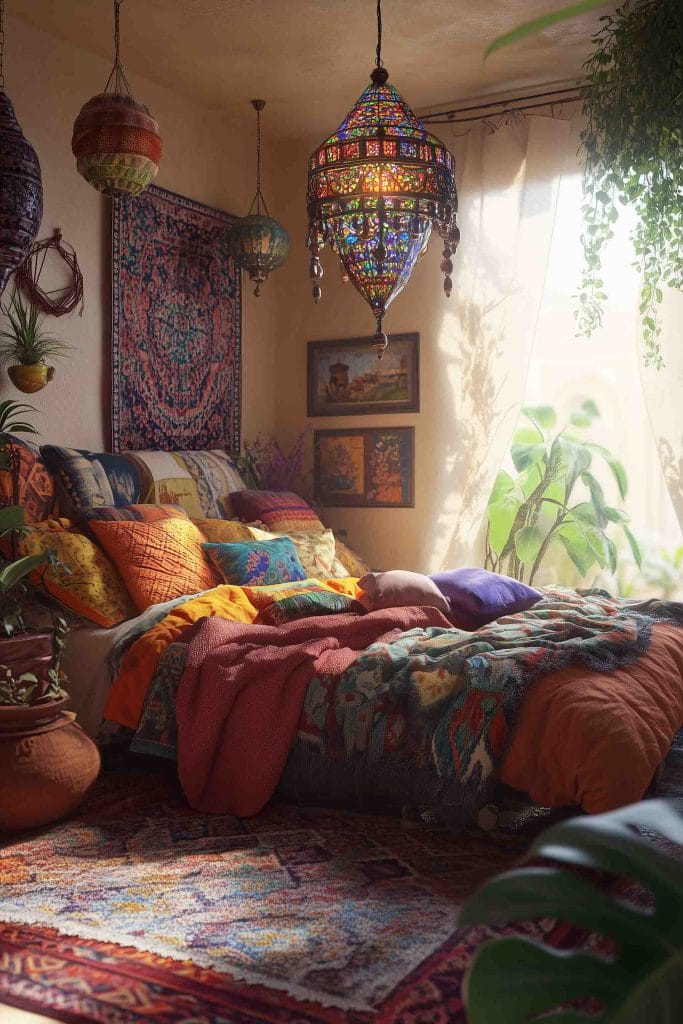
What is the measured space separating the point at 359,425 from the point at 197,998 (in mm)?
4187

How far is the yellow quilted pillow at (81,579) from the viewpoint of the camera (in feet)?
11.7

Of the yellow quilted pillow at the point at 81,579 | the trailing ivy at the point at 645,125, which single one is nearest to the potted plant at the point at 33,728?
the yellow quilted pillow at the point at 81,579

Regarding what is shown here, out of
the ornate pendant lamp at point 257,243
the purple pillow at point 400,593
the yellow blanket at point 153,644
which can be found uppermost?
the ornate pendant lamp at point 257,243

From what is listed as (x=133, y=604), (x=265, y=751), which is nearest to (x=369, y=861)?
(x=265, y=751)

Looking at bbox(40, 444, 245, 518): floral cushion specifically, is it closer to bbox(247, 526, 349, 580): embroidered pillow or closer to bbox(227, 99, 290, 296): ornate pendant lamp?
bbox(247, 526, 349, 580): embroidered pillow

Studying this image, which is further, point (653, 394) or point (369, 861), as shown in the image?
point (653, 394)

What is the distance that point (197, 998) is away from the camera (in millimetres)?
1907

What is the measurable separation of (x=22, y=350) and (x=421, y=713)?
2.33m

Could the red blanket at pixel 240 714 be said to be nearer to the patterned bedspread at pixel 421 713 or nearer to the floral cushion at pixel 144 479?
the patterned bedspread at pixel 421 713

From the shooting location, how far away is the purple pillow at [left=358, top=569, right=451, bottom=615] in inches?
145

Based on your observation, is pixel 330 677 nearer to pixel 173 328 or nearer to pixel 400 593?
pixel 400 593

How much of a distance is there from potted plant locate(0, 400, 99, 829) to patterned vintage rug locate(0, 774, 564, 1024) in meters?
0.11

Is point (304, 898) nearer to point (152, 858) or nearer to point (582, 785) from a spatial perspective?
point (152, 858)

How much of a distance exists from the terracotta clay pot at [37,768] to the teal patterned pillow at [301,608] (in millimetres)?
878
